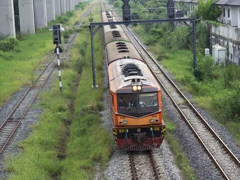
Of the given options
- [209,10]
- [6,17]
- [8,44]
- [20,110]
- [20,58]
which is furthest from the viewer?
[8,44]

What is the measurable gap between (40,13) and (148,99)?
33.9 meters

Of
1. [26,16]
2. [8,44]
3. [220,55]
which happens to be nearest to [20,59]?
[8,44]

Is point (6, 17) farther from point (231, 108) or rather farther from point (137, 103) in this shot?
point (231, 108)

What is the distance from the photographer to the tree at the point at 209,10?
27672 mm

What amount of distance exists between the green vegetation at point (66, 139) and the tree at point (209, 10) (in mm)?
13716

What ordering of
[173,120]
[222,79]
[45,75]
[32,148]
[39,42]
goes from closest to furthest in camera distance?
[32,148], [173,120], [222,79], [45,75], [39,42]

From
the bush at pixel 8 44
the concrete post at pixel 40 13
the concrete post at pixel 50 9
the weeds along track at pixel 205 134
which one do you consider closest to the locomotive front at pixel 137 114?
the weeds along track at pixel 205 134

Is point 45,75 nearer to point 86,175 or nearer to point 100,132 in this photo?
point 100,132

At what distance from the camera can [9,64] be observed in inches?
960

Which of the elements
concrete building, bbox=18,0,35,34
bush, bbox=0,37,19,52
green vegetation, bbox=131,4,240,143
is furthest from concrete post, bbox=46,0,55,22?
bush, bbox=0,37,19,52

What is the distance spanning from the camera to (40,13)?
133 feet

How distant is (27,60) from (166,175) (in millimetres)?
20246

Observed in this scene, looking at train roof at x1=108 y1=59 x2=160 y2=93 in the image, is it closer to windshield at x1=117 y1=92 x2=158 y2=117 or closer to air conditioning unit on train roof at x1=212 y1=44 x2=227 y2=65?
windshield at x1=117 y1=92 x2=158 y2=117

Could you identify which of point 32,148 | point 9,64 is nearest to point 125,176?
point 32,148
